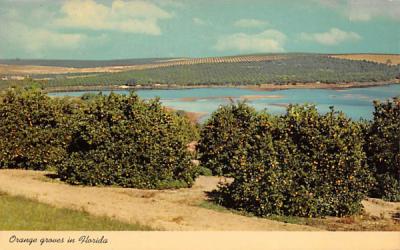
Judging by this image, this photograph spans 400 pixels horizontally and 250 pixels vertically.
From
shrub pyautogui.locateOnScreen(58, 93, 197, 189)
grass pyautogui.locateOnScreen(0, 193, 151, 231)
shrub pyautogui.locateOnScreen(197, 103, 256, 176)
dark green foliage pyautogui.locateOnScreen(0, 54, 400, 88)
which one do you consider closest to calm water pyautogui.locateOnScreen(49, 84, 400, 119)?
dark green foliage pyautogui.locateOnScreen(0, 54, 400, 88)

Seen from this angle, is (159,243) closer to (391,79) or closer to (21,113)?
(391,79)

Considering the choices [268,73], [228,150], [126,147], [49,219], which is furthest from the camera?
[228,150]

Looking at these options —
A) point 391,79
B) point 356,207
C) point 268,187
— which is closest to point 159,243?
point 268,187

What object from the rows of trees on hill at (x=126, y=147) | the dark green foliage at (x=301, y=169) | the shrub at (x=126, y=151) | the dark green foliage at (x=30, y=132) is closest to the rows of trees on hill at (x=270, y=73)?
the rows of trees on hill at (x=126, y=147)

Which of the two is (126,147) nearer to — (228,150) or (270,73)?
(228,150)

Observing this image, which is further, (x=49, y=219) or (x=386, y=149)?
(x=386, y=149)

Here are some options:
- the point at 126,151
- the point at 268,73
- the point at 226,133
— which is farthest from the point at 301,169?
the point at 226,133

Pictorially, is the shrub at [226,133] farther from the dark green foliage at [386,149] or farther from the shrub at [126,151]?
the dark green foliage at [386,149]
